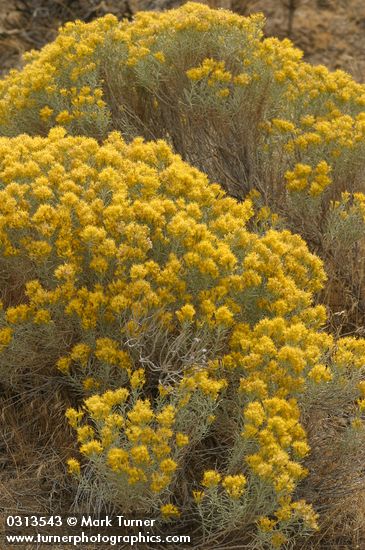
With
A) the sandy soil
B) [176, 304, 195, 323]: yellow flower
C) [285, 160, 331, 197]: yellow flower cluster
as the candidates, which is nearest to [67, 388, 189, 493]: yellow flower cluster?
[176, 304, 195, 323]: yellow flower

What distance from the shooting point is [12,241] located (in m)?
3.28

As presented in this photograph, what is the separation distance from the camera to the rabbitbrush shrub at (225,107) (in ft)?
14.6

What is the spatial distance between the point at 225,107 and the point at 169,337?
1.76m

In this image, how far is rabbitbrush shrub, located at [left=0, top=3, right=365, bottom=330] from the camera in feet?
14.6

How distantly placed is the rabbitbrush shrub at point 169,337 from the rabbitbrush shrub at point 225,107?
1.01 metres

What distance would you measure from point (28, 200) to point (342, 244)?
1.88 metres

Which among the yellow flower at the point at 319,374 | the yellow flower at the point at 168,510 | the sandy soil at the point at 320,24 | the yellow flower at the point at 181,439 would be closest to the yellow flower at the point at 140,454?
the yellow flower at the point at 181,439

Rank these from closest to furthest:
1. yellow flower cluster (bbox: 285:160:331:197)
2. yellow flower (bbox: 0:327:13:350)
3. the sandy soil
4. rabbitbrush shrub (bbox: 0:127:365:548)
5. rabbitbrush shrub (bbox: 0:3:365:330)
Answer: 1. rabbitbrush shrub (bbox: 0:127:365:548)
2. yellow flower (bbox: 0:327:13:350)
3. yellow flower cluster (bbox: 285:160:331:197)
4. rabbitbrush shrub (bbox: 0:3:365:330)
5. the sandy soil

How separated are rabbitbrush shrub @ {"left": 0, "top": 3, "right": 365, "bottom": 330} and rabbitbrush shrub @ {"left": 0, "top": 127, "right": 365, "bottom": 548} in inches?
→ 39.6

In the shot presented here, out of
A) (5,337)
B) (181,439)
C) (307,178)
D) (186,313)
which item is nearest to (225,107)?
(307,178)

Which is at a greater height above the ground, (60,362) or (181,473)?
(60,362)

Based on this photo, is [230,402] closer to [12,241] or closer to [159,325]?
[159,325]

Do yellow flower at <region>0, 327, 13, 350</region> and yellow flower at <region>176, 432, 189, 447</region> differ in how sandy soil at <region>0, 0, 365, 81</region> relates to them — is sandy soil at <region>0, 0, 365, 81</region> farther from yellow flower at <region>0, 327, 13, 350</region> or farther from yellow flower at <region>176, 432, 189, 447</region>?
yellow flower at <region>176, 432, 189, 447</region>

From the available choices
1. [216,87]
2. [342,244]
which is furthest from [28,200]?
[342,244]
